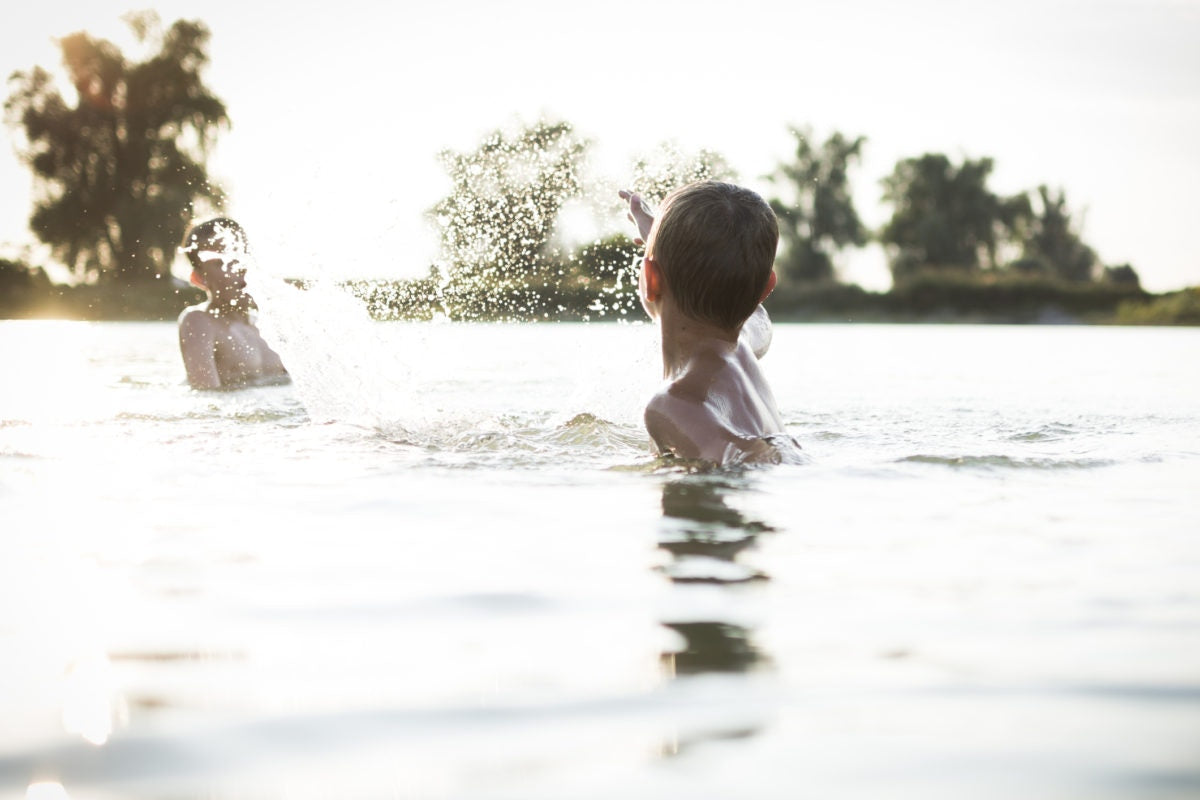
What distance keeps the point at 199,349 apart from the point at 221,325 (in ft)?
1.23

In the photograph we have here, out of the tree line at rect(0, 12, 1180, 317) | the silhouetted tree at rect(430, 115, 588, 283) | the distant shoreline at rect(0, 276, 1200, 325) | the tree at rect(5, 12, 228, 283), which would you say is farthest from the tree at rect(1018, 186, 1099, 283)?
the silhouetted tree at rect(430, 115, 588, 283)

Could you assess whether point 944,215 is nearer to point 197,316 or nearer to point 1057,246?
point 1057,246

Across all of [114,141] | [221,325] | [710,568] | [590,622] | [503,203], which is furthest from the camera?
[114,141]

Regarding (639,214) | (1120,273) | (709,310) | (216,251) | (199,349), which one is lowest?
(199,349)

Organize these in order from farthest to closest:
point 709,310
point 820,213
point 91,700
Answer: point 820,213 < point 709,310 < point 91,700

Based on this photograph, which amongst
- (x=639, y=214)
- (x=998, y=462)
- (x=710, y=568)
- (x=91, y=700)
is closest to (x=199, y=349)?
(x=639, y=214)

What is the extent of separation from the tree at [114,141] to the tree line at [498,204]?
52 mm

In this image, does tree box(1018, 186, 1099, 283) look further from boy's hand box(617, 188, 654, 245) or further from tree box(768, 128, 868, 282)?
boy's hand box(617, 188, 654, 245)

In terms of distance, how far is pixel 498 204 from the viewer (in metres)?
9.52

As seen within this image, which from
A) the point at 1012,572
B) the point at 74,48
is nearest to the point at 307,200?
the point at 1012,572

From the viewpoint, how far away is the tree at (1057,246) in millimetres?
66125

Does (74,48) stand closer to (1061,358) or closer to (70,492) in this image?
(1061,358)

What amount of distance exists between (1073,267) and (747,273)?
6790cm

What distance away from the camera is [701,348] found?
156 inches
